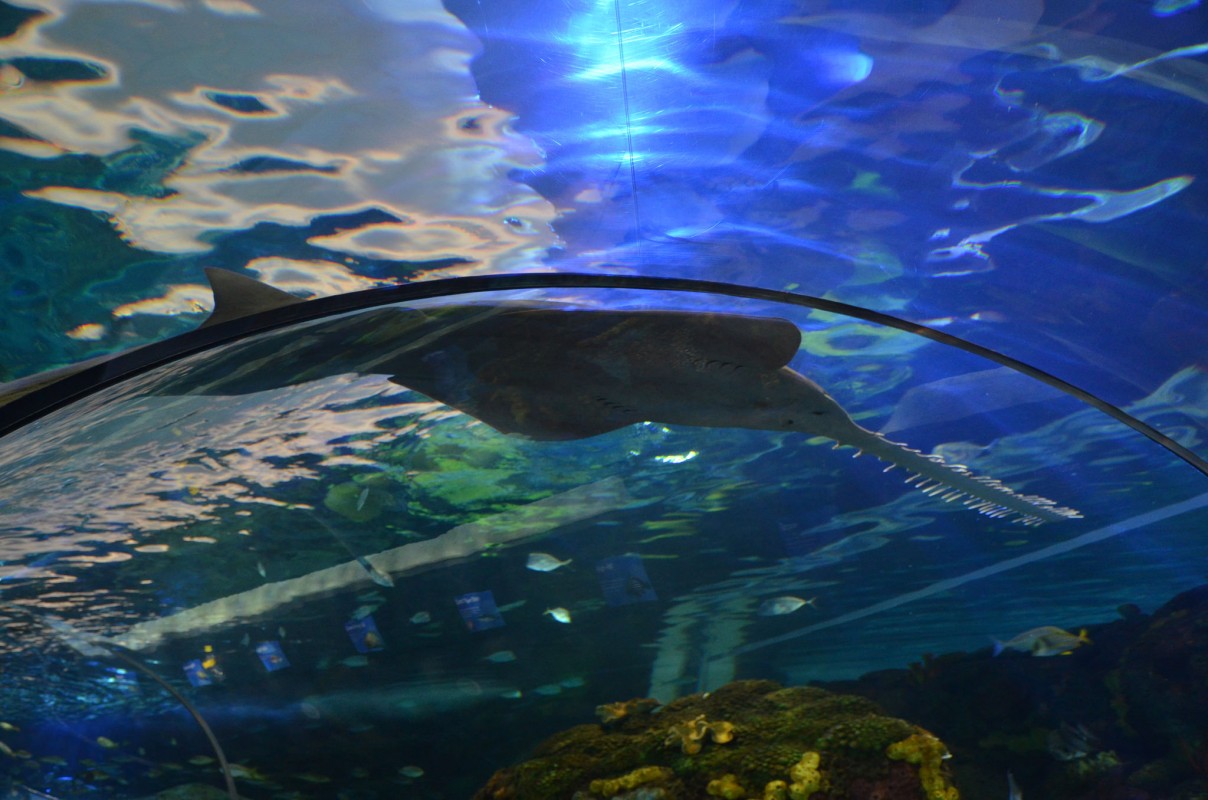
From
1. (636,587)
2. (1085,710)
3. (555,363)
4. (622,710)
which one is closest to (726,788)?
(622,710)

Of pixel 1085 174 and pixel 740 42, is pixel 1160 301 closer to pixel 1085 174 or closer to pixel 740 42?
pixel 1085 174

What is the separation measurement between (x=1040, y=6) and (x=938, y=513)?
8015 mm

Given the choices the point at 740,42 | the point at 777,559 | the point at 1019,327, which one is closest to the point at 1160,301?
the point at 1019,327

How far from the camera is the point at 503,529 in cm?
698

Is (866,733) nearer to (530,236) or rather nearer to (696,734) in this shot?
(696,734)

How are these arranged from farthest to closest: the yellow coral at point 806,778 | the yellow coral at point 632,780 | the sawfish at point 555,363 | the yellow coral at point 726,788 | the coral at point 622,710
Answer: the coral at point 622,710 → the yellow coral at point 632,780 → the yellow coral at point 726,788 → the yellow coral at point 806,778 → the sawfish at point 555,363

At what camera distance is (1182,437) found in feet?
17.6

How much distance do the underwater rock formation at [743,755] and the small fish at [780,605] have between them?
5.98 ft

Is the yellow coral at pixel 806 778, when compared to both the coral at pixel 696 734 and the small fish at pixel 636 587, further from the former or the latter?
the small fish at pixel 636 587

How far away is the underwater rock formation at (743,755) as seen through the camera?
6.47 m

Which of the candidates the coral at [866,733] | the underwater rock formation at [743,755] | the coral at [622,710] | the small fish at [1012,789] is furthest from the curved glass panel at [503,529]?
the small fish at [1012,789]

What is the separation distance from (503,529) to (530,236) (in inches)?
185

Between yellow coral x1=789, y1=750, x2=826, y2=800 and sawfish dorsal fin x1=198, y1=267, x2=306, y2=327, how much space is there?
21.6ft

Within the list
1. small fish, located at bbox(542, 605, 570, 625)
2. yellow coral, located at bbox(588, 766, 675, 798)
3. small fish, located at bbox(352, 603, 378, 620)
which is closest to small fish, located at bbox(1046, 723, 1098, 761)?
yellow coral, located at bbox(588, 766, 675, 798)
